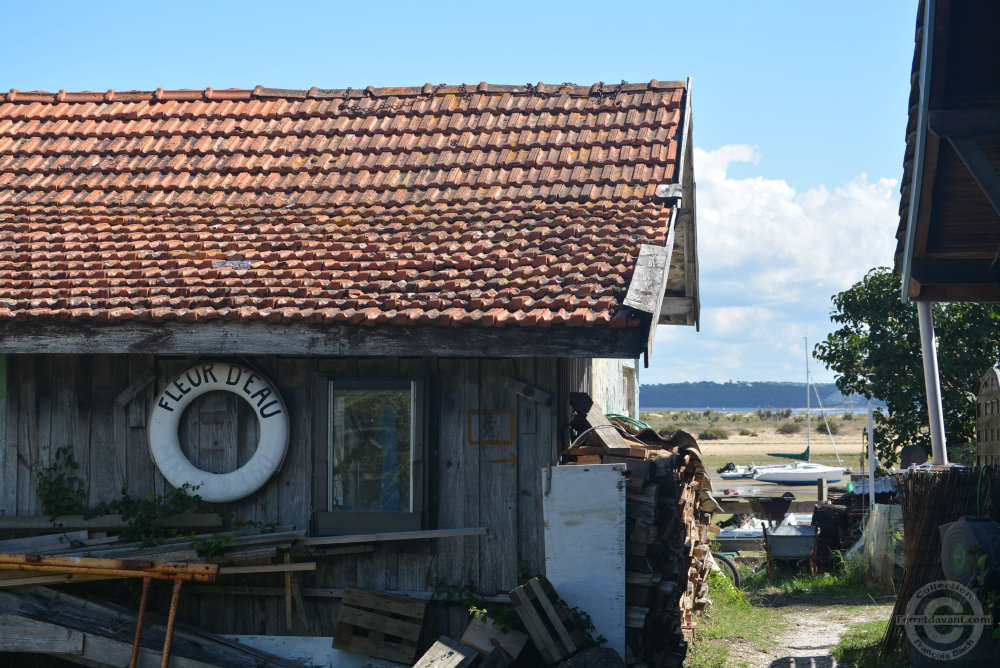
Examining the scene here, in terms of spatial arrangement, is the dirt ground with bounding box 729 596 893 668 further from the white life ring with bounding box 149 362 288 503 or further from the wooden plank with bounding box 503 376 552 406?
the white life ring with bounding box 149 362 288 503

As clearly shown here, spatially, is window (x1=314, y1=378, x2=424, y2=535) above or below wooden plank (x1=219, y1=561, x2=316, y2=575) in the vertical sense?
above

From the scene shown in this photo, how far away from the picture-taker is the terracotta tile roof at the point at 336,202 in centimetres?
724

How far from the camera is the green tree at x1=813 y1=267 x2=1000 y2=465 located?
40.9ft

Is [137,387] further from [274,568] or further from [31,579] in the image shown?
[274,568]

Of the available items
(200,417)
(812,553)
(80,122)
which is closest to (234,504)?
(200,417)

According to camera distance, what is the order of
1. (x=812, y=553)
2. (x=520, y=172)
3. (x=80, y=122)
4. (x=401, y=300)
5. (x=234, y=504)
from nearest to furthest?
(x=401, y=300) → (x=234, y=504) → (x=520, y=172) → (x=80, y=122) → (x=812, y=553)

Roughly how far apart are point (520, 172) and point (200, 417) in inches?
141

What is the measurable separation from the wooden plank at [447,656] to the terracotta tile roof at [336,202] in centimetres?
218

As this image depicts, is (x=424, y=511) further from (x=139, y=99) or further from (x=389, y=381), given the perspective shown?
(x=139, y=99)

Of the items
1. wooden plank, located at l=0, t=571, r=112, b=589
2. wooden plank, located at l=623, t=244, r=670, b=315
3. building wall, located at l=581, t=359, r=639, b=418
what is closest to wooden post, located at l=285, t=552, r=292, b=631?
wooden plank, located at l=0, t=571, r=112, b=589

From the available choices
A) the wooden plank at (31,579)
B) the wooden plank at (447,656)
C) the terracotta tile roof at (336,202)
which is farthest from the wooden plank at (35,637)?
the wooden plank at (447,656)

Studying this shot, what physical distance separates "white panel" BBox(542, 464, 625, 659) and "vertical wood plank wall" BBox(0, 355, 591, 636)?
1.13 feet

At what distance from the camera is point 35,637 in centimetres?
672

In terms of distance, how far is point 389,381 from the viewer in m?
7.51
